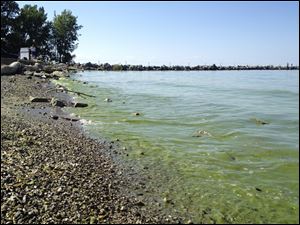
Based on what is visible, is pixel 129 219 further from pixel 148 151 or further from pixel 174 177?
pixel 148 151

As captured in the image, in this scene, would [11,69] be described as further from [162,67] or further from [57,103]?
[162,67]

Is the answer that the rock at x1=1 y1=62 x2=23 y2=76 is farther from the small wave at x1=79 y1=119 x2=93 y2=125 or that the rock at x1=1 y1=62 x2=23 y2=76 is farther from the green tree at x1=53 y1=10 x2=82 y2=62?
the green tree at x1=53 y1=10 x2=82 y2=62

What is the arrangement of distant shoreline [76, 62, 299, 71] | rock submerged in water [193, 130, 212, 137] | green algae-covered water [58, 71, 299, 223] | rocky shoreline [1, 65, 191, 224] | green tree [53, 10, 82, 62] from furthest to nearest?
1. distant shoreline [76, 62, 299, 71]
2. green tree [53, 10, 82, 62]
3. rock submerged in water [193, 130, 212, 137]
4. green algae-covered water [58, 71, 299, 223]
5. rocky shoreline [1, 65, 191, 224]

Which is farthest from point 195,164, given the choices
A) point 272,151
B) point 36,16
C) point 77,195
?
point 36,16

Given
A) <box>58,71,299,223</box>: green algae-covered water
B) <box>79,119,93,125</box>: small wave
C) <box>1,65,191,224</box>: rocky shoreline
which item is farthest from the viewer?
<box>79,119,93,125</box>: small wave

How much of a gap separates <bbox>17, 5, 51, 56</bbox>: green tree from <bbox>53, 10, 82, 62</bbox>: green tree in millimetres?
6818

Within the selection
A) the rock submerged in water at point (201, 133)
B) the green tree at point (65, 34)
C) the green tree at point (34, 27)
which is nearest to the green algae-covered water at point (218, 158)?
the rock submerged in water at point (201, 133)

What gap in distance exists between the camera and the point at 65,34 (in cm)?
9731

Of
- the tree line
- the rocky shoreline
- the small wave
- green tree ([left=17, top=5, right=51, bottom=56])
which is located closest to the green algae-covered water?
the small wave

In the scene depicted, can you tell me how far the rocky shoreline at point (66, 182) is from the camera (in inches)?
321

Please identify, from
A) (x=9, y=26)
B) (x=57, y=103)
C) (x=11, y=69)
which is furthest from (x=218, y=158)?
(x=9, y=26)

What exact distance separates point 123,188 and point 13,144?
481 cm

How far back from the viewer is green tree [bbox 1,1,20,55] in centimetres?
7527

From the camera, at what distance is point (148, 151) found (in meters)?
14.5
